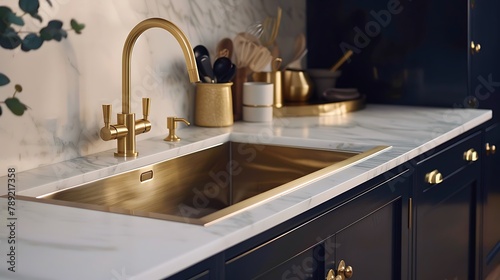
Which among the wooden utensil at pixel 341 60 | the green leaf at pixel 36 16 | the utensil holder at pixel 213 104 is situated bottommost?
the utensil holder at pixel 213 104

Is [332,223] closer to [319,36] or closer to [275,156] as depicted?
[275,156]

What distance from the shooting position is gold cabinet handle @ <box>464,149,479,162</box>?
2.70m

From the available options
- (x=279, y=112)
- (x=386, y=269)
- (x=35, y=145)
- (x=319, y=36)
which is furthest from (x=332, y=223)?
(x=319, y=36)

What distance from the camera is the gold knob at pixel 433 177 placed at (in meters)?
2.35

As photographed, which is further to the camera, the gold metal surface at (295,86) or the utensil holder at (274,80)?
the gold metal surface at (295,86)

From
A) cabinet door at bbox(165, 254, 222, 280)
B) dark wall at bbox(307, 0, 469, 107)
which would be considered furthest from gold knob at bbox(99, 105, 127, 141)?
dark wall at bbox(307, 0, 469, 107)

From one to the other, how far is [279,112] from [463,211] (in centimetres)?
74

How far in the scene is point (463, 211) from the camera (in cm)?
278

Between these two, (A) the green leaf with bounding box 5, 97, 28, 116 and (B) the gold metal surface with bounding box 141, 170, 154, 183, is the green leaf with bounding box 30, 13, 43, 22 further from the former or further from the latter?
(B) the gold metal surface with bounding box 141, 170, 154, 183

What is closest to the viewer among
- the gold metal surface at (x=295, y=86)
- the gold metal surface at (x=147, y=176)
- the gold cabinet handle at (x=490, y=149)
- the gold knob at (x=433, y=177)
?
the gold metal surface at (x=147, y=176)

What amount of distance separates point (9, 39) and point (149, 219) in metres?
0.64

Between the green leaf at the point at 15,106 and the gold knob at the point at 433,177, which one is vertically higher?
the green leaf at the point at 15,106

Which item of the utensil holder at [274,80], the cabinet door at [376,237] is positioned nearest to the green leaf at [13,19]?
the cabinet door at [376,237]

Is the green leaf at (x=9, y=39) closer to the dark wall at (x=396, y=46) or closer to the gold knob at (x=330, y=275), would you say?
the gold knob at (x=330, y=275)
